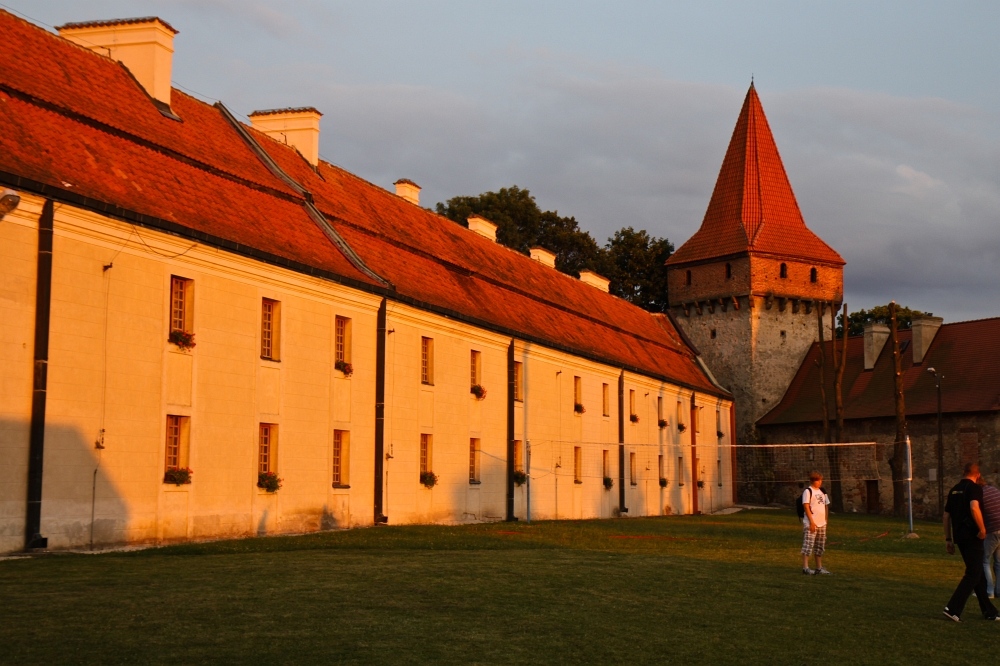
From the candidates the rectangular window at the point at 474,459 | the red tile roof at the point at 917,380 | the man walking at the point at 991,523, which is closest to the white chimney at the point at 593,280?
the red tile roof at the point at 917,380

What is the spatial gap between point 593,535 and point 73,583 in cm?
1751

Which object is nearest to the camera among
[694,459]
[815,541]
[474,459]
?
[815,541]

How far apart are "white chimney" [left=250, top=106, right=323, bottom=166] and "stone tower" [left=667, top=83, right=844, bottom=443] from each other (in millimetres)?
39764

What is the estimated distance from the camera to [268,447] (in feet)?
96.4

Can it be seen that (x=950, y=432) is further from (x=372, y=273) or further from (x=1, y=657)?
(x=1, y=657)

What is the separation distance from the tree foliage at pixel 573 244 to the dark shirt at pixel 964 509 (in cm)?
6705

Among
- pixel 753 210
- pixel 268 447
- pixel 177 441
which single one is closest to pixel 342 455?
pixel 268 447

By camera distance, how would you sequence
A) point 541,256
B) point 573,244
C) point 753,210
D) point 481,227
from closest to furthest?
point 481,227 → point 541,256 → point 753,210 → point 573,244

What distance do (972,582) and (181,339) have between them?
17032mm

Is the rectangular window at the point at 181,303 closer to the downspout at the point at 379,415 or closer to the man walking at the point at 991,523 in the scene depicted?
the downspout at the point at 379,415

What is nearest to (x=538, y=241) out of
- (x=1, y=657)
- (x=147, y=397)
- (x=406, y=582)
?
(x=147, y=397)

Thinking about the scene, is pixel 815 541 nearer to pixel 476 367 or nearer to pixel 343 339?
pixel 343 339

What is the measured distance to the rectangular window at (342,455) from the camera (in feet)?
106

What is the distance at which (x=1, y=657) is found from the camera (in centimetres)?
1066
